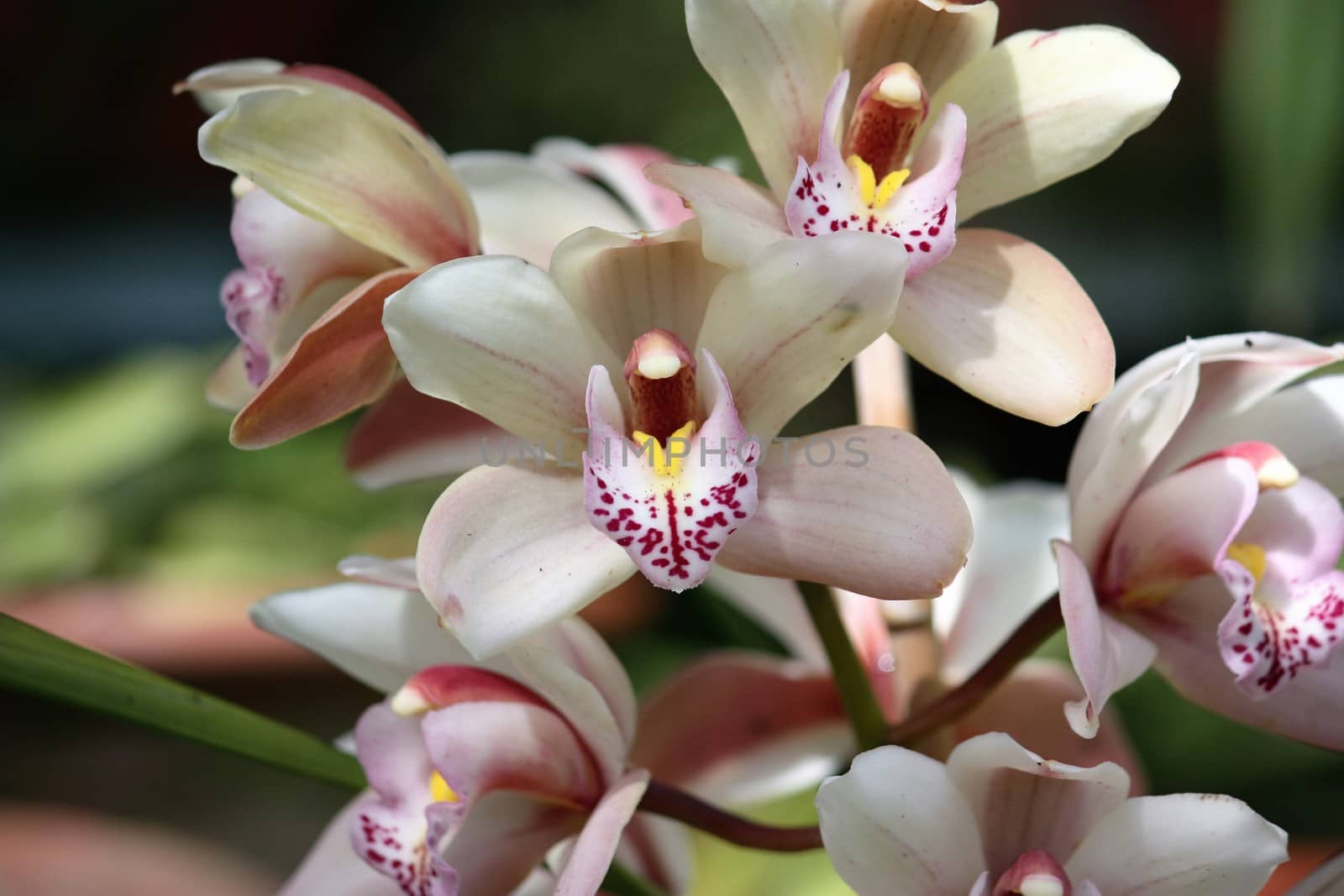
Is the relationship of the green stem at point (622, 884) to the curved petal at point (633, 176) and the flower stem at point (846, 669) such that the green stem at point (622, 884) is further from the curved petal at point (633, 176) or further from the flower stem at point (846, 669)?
the curved petal at point (633, 176)

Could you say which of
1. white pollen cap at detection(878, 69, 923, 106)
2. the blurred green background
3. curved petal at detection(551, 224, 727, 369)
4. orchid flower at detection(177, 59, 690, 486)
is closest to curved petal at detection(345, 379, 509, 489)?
orchid flower at detection(177, 59, 690, 486)

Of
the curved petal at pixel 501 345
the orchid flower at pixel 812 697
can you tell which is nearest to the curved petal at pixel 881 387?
the orchid flower at pixel 812 697

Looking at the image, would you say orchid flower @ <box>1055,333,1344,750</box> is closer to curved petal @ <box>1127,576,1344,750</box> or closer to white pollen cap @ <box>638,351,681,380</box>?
curved petal @ <box>1127,576,1344,750</box>

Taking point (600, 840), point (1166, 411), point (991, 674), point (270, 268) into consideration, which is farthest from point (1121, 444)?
point (270, 268)

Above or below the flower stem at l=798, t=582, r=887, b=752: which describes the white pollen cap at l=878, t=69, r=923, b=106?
above

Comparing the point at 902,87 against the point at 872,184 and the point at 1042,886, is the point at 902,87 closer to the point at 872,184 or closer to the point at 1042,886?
the point at 872,184

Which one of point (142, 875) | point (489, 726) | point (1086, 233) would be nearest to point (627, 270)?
point (489, 726)
